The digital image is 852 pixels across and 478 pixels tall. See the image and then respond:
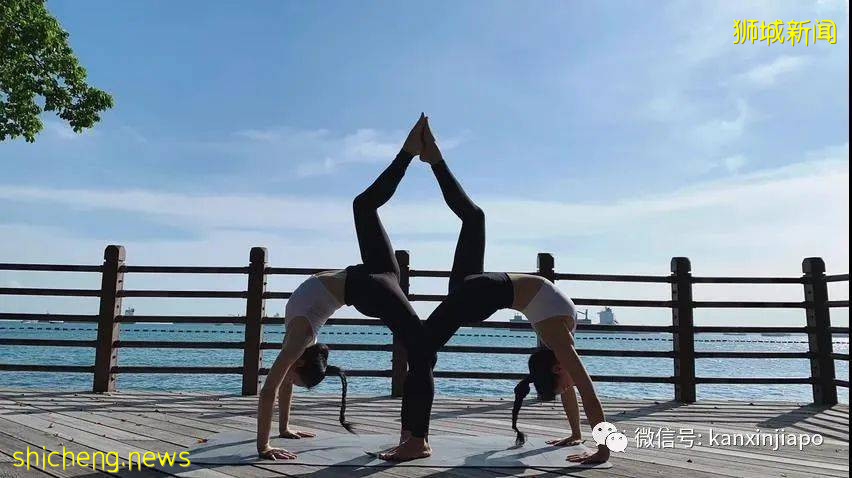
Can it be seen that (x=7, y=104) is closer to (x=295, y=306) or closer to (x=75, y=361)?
(x=295, y=306)

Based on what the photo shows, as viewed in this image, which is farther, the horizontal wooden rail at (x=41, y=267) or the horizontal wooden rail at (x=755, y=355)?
the horizontal wooden rail at (x=41, y=267)

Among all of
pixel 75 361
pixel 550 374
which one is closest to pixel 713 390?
pixel 550 374

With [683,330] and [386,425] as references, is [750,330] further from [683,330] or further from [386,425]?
[386,425]

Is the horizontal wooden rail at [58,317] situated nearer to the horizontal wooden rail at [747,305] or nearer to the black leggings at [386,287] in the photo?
the black leggings at [386,287]

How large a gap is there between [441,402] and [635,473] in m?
2.98

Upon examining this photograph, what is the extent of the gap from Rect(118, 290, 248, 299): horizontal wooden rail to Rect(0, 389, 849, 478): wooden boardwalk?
98 cm

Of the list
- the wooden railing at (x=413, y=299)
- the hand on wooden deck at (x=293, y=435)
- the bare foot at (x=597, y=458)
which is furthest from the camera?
the wooden railing at (x=413, y=299)

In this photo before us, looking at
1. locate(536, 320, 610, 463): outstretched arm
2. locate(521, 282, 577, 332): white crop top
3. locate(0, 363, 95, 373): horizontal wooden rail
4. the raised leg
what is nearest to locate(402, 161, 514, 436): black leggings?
locate(521, 282, 577, 332): white crop top

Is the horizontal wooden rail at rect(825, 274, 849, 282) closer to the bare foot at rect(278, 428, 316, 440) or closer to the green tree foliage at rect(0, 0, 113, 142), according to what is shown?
the bare foot at rect(278, 428, 316, 440)

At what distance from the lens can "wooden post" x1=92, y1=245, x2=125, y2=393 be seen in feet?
19.5

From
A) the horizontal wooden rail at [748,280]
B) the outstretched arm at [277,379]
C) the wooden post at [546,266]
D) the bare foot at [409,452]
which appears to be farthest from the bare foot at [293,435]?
the horizontal wooden rail at [748,280]

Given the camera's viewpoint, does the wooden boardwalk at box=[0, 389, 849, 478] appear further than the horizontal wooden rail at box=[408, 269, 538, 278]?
No

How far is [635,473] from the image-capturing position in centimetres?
276

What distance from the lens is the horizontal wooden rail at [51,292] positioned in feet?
19.2
